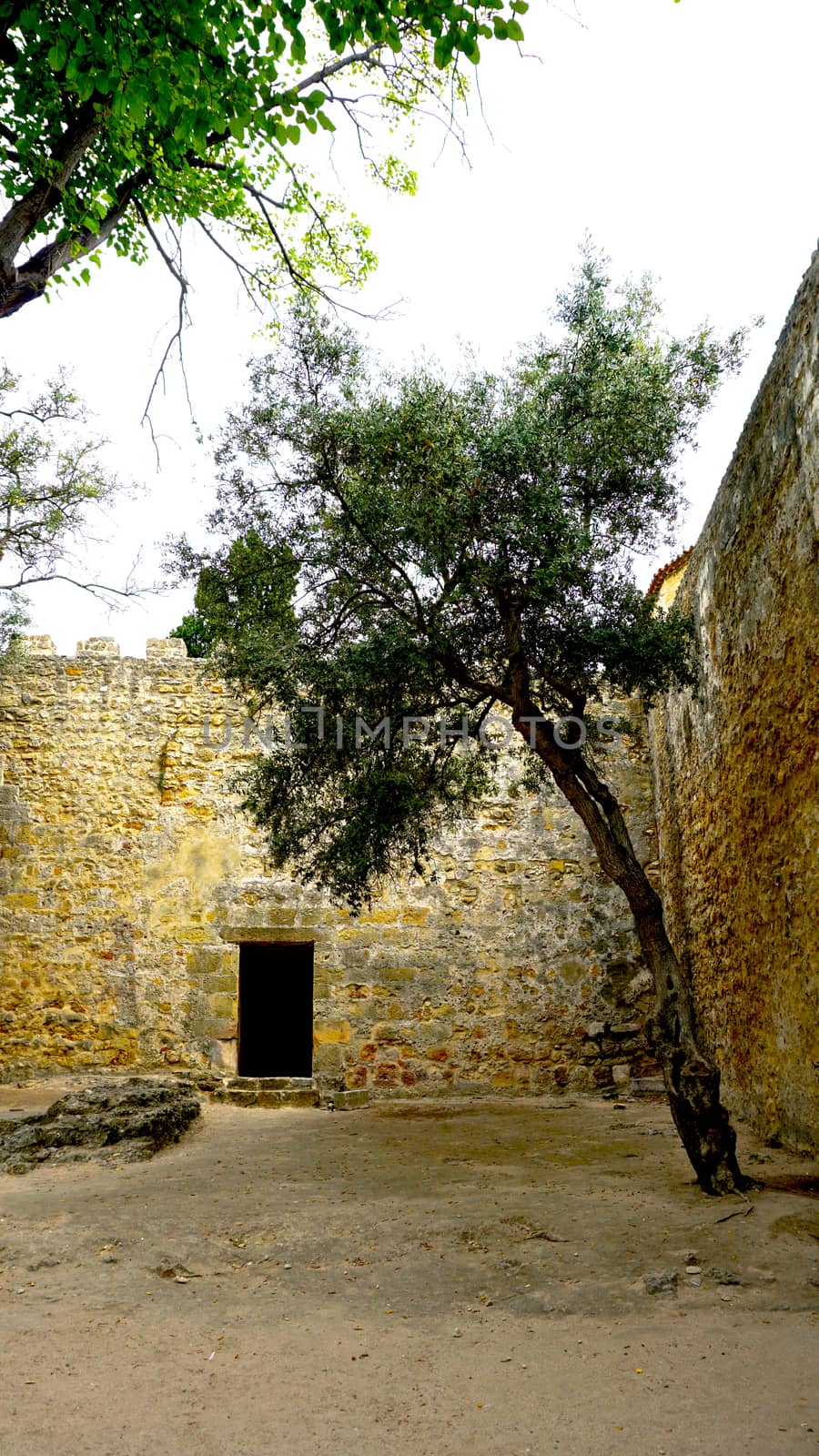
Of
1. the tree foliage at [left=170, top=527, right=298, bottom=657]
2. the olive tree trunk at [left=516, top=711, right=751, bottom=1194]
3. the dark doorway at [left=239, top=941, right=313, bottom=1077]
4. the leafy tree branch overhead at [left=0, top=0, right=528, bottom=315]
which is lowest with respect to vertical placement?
the dark doorway at [left=239, top=941, right=313, bottom=1077]

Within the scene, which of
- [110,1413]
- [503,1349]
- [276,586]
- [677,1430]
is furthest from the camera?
[276,586]

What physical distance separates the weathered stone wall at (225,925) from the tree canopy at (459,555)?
10.2 feet

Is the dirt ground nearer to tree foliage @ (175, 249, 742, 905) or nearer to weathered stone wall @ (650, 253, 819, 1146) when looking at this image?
weathered stone wall @ (650, 253, 819, 1146)

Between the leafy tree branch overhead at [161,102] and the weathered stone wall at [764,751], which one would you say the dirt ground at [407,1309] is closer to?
the weathered stone wall at [764,751]

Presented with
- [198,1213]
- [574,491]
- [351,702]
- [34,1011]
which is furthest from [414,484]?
[34,1011]

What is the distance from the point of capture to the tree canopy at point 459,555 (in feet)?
19.9

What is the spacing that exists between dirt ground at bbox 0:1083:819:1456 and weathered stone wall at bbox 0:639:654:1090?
3.29m

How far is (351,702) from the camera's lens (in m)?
6.53

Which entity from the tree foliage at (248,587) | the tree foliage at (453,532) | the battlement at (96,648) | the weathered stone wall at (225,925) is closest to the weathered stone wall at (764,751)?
the tree foliage at (453,532)

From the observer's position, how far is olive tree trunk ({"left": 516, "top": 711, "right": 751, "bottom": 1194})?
5055 mm

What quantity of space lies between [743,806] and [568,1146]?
9.24ft

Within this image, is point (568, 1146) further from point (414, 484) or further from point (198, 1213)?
point (414, 484)

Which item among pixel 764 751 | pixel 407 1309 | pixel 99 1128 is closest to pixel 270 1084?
pixel 99 1128

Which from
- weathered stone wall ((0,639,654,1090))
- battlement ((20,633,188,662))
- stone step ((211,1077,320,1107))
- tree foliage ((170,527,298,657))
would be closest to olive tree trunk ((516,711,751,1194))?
tree foliage ((170,527,298,657))
